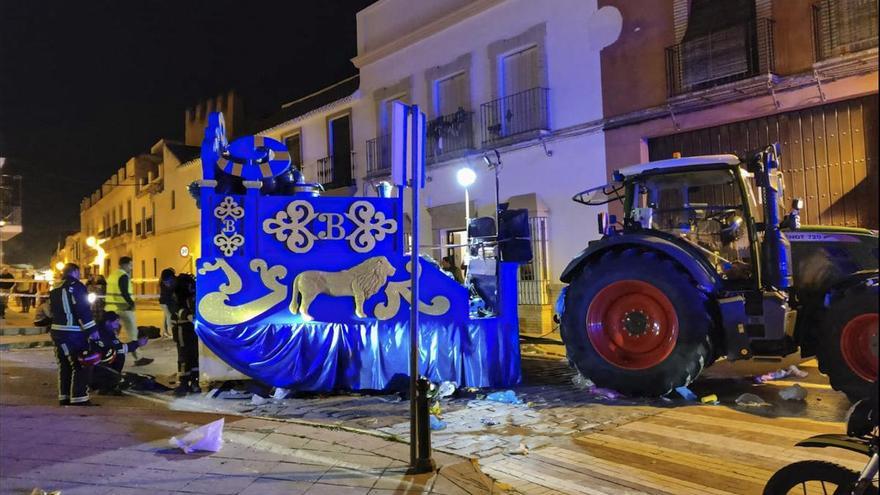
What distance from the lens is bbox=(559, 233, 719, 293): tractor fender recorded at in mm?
6621

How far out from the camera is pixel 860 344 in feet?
19.1

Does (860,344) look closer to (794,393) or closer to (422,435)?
(794,393)

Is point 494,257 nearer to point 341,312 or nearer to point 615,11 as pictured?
point 341,312

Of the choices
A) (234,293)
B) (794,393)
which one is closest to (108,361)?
(234,293)

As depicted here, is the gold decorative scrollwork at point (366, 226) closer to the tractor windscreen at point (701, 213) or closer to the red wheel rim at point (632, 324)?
the red wheel rim at point (632, 324)

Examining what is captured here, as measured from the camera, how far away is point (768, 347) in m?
6.29

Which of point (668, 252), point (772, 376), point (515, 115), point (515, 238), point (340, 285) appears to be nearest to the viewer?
point (668, 252)

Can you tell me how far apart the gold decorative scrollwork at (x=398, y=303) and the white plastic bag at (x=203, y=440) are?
2672 millimetres

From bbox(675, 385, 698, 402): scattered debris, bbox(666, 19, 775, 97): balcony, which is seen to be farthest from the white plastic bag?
bbox(666, 19, 775, 97): balcony

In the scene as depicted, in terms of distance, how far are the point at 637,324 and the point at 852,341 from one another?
196 cm

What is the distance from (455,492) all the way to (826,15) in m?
10.2

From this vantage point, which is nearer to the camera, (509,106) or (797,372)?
(797,372)

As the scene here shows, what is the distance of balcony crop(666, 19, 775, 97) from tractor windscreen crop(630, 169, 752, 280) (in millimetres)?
4938

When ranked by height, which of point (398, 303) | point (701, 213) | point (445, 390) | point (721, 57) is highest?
point (721, 57)
